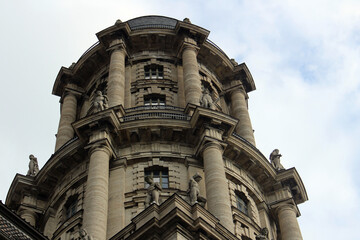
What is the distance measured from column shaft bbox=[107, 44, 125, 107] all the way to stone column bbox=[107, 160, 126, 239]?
20.7ft

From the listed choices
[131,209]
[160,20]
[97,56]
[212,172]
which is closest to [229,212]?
[212,172]

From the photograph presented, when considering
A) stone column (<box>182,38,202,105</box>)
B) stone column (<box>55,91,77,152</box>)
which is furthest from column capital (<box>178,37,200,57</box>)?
stone column (<box>55,91,77,152</box>)

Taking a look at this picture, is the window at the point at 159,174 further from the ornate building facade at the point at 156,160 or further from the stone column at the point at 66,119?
the stone column at the point at 66,119

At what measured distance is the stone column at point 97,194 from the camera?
3784 cm

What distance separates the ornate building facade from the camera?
38.1m

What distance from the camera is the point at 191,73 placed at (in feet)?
166

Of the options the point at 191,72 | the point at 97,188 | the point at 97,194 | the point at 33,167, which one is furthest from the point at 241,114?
the point at 97,194

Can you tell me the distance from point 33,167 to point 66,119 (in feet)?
18.6

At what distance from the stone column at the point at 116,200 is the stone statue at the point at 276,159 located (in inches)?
441

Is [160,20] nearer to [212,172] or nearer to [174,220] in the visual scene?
[212,172]

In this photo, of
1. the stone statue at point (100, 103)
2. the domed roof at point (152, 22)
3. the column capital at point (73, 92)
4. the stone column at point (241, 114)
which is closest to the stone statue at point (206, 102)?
the stone column at point (241, 114)

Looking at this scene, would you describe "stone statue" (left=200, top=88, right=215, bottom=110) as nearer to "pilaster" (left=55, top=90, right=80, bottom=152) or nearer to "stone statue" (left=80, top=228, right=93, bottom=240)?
"pilaster" (left=55, top=90, right=80, bottom=152)

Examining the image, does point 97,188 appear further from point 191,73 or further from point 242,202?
point 191,73

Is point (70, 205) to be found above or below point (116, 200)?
above
